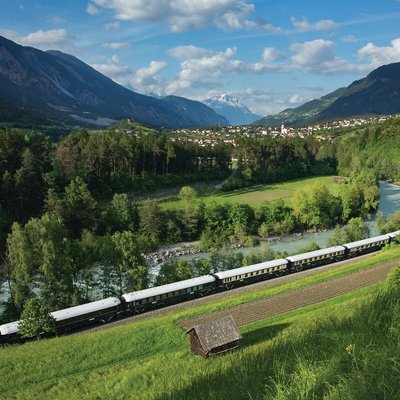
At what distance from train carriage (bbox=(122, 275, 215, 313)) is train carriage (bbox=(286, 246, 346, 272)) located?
10.2 m

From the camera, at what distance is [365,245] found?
160 ft

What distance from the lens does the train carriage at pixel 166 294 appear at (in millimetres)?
32000

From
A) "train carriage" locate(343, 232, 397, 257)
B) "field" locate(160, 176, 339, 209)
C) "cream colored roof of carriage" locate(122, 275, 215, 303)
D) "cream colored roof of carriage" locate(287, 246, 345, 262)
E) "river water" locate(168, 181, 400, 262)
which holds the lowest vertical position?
"river water" locate(168, 181, 400, 262)

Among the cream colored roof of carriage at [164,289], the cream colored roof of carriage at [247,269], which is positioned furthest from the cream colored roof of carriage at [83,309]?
the cream colored roof of carriage at [247,269]

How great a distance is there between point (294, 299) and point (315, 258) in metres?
13.2

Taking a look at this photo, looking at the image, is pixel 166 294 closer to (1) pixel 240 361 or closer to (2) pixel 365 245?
(1) pixel 240 361

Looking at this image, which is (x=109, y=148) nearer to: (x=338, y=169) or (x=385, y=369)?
(x=338, y=169)

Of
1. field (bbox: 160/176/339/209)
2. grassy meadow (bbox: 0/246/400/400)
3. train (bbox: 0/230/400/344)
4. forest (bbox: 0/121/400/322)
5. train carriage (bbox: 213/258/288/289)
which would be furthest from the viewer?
field (bbox: 160/176/339/209)

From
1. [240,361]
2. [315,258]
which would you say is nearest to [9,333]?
[240,361]

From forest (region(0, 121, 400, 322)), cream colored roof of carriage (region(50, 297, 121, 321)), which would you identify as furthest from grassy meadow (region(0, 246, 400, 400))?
forest (region(0, 121, 400, 322))

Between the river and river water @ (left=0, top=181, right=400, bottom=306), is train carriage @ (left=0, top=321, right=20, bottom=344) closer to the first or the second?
river water @ (left=0, top=181, right=400, bottom=306)

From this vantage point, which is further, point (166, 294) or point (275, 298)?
point (166, 294)

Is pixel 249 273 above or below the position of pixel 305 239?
above

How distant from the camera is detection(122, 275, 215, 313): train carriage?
32000 millimetres
